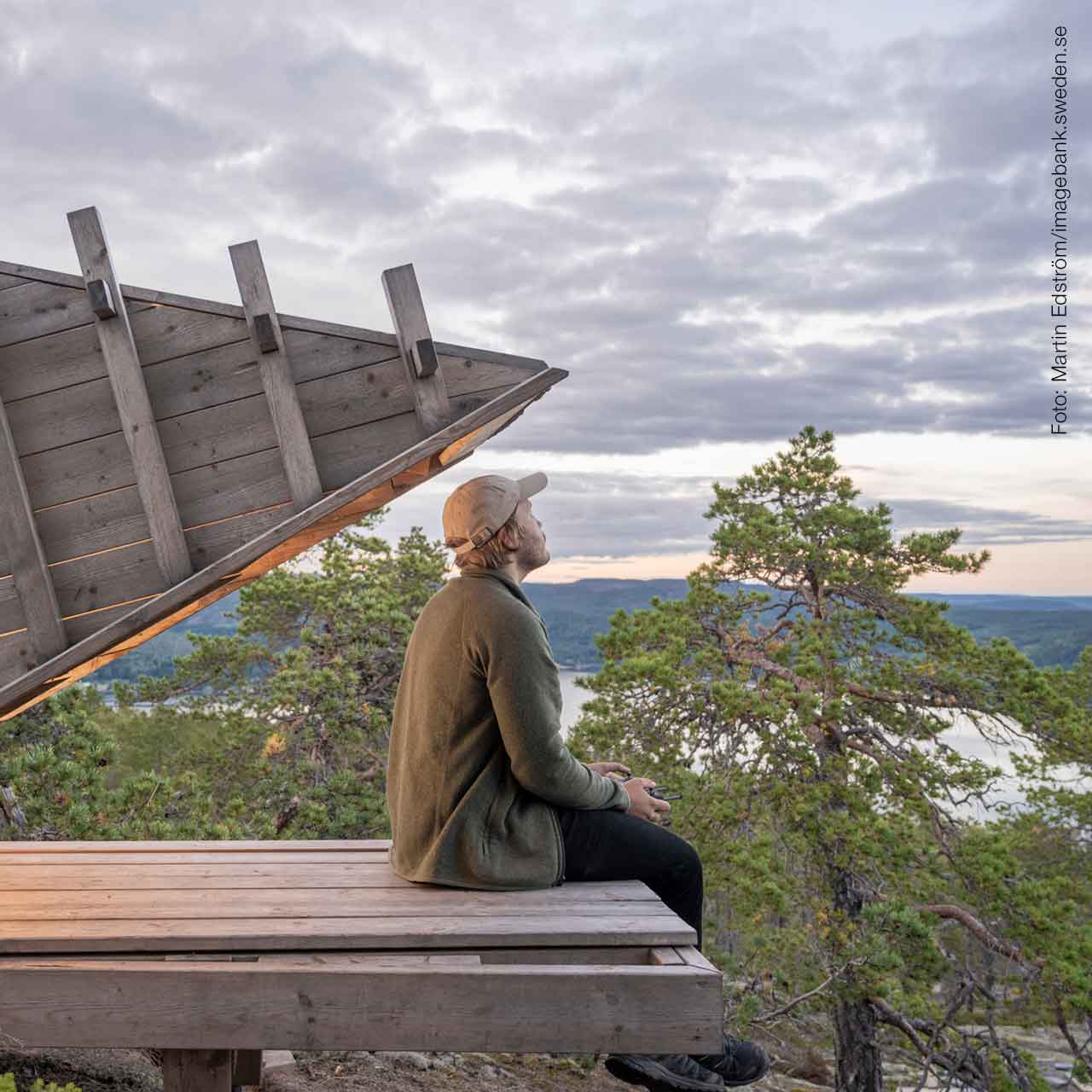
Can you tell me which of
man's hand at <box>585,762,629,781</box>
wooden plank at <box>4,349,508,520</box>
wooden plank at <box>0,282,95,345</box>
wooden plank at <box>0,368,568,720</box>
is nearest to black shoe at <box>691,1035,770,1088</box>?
man's hand at <box>585,762,629,781</box>

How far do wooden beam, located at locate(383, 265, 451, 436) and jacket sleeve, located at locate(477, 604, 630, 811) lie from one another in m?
0.55

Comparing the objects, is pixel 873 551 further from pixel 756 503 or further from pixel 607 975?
pixel 607 975

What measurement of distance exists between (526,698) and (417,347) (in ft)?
3.08

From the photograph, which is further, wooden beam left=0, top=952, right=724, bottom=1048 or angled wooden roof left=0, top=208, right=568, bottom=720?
angled wooden roof left=0, top=208, right=568, bottom=720

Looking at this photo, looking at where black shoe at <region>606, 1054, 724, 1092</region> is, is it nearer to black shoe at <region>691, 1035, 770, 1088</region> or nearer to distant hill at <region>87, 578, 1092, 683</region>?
black shoe at <region>691, 1035, 770, 1088</region>

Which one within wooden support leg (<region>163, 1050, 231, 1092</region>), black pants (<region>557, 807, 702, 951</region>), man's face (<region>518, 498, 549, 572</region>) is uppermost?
man's face (<region>518, 498, 549, 572</region>)

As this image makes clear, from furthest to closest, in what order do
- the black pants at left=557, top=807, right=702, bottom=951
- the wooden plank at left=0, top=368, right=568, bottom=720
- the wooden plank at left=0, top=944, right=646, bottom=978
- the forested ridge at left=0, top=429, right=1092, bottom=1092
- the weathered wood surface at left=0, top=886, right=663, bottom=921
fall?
the forested ridge at left=0, top=429, right=1092, bottom=1092 < the black pants at left=557, top=807, right=702, bottom=951 < the weathered wood surface at left=0, top=886, right=663, bottom=921 < the wooden plank at left=0, top=368, right=568, bottom=720 < the wooden plank at left=0, top=944, right=646, bottom=978

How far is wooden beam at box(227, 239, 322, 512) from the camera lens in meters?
2.54

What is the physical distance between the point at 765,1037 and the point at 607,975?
8.96m

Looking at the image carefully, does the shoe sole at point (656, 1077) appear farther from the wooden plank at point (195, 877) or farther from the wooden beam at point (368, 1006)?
the wooden plank at point (195, 877)

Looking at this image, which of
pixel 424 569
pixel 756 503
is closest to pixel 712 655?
pixel 756 503

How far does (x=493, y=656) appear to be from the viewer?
8.20ft

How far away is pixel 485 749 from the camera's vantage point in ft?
8.56

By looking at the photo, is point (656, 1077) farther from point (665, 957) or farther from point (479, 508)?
point (479, 508)
